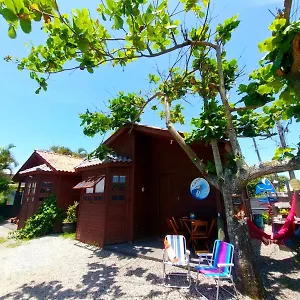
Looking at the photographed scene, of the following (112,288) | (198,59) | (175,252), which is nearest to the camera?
(112,288)

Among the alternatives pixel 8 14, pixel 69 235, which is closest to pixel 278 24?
pixel 8 14

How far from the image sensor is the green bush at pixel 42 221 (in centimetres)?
1080

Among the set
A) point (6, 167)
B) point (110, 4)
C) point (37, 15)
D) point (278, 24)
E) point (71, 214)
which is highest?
point (6, 167)

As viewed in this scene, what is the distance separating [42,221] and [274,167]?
1178 centimetres

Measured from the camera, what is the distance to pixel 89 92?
1012 cm

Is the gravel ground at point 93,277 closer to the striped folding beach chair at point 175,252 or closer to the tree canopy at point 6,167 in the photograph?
the striped folding beach chair at point 175,252

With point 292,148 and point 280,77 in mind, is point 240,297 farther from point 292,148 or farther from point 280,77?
point 280,77

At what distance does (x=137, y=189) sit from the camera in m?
9.10

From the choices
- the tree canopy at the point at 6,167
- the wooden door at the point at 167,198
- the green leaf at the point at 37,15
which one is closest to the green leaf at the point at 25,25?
the green leaf at the point at 37,15

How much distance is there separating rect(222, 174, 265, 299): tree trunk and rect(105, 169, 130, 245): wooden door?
16.4 ft

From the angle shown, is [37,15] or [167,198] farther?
[167,198]

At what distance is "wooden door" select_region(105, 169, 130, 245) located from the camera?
8320 mm

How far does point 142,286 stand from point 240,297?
2.21 m

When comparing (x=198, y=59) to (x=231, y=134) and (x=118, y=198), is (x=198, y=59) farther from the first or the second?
(x=118, y=198)
